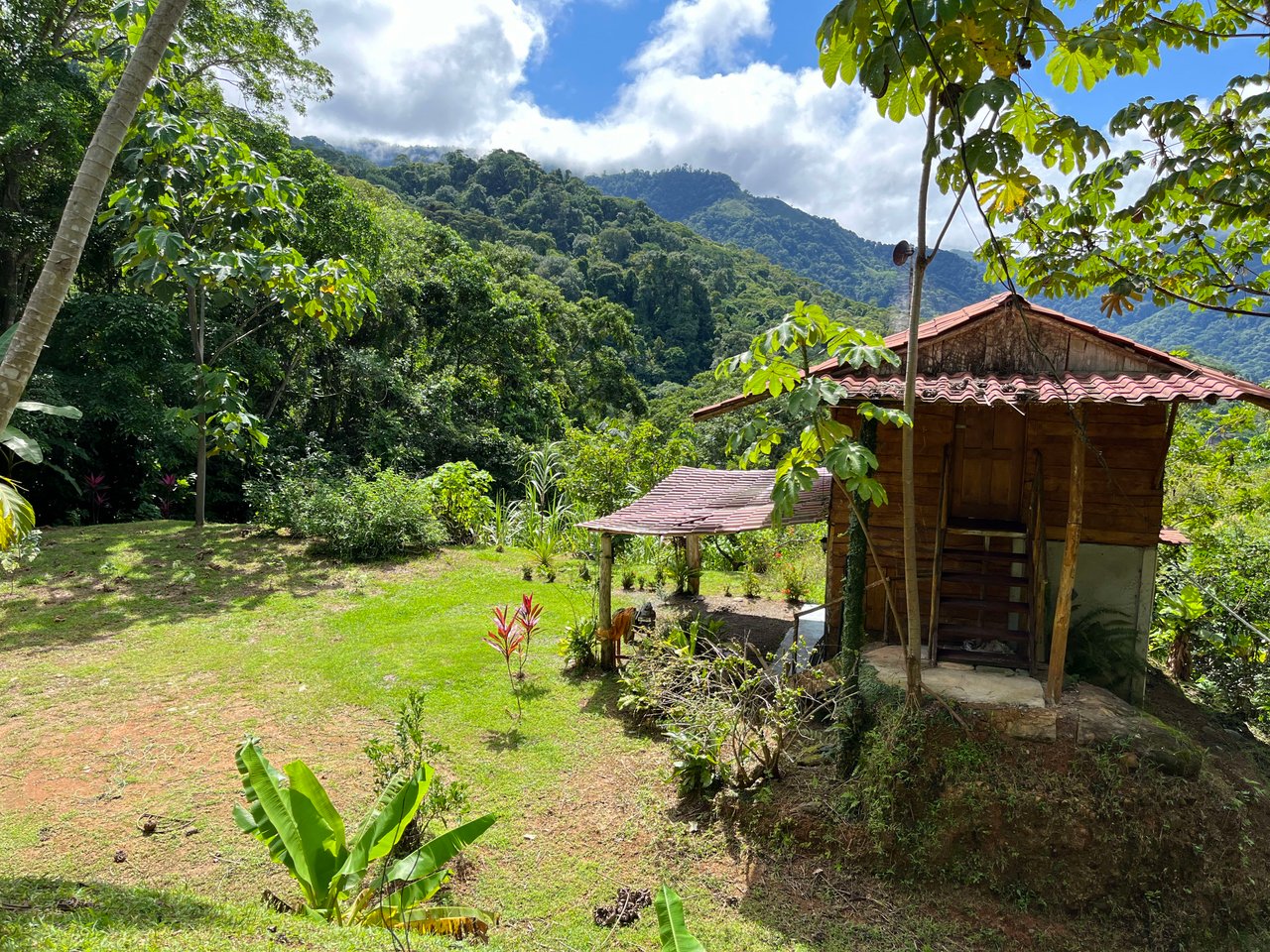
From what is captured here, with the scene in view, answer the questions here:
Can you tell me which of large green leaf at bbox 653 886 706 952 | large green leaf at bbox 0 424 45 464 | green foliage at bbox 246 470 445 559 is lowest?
large green leaf at bbox 653 886 706 952

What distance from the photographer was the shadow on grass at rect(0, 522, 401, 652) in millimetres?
8086

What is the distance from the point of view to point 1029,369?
6086 mm

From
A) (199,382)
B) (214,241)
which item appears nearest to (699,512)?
(199,382)

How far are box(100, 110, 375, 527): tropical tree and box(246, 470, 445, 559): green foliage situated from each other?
5.44 ft

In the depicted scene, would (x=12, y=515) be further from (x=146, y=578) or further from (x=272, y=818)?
(x=146, y=578)

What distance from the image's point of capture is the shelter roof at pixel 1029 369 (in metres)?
4.96

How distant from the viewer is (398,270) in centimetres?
1927

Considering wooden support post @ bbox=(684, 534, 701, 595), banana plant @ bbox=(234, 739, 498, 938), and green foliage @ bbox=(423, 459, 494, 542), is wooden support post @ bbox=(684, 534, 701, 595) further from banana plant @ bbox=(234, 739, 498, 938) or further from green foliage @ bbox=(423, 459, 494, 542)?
banana plant @ bbox=(234, 739, 498, 938)

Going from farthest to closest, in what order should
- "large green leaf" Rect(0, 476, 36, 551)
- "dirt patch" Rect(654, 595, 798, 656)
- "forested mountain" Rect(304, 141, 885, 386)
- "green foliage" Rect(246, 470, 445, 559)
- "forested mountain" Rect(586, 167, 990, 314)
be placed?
"forested mountain" Rect(586, 167, 990, 314) → "forested mountain" Rect(304, 141, 885, 386) → "green foliage" Rect(246, 470, 445, 559) → "dirt patch" Rect(654, 595, 798, 656) → "large green leaf" Rect(0, 476, 36, 551)

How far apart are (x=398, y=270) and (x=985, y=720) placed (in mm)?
18592

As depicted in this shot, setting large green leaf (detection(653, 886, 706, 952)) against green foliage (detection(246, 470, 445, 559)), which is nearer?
large green leaf (detection(653, 886, 706, 952))

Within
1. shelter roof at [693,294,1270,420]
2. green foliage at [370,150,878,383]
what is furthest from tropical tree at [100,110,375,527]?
green foliage at [370,150,878,383]

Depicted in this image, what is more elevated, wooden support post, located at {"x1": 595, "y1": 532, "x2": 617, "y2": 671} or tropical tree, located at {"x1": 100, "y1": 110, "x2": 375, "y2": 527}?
tropical tree, located at {"x1": 100, "y1": 110, "x2": 375, "y2": 527}

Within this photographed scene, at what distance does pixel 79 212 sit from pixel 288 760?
427 centimetres
